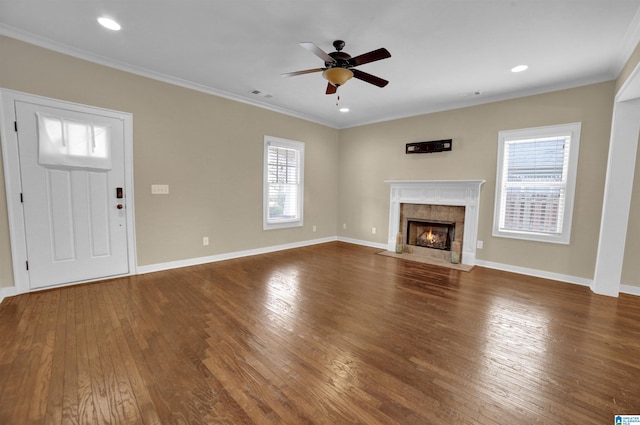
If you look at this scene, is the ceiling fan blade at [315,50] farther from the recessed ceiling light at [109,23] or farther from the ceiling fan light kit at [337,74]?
the recessed ceiling light at [109,23]

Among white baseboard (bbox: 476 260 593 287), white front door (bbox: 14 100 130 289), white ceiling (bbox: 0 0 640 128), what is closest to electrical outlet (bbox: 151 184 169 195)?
white front door (bbox: 14 100 130 289)

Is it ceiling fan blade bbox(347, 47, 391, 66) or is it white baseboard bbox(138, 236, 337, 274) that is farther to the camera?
white baseboard bbox(138, 236, 337, 274)

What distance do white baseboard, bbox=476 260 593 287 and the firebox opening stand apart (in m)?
0.66

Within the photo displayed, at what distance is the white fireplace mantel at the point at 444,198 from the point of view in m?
4.58

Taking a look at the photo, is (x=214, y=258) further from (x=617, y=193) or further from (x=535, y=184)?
(x=617, y=193)

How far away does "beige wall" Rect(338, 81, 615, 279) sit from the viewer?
11.9 feet

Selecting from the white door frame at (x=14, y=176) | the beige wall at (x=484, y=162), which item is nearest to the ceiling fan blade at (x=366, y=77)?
the beige wall at (x=484, y=162)

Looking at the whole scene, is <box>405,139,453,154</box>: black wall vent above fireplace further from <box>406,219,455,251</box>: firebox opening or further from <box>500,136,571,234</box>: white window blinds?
<box>406,219,455,251</box>: firebox opening

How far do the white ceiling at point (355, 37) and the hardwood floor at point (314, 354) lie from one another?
290 cm

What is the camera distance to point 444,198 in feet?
16.0

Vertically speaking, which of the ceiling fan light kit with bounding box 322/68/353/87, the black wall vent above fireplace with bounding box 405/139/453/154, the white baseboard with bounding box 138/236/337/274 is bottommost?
the white baseboard with bounding box 138/236/337/274

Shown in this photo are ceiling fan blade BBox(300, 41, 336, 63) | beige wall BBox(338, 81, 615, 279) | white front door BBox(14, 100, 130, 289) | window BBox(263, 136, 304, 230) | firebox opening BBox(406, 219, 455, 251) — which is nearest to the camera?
ceiling fan blade BBox(300, 41, 336, 63)

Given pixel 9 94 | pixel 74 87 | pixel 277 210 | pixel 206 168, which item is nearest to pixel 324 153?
pixel 277 210

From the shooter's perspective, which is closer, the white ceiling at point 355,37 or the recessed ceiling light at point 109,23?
the white ceiling at point 355,37
